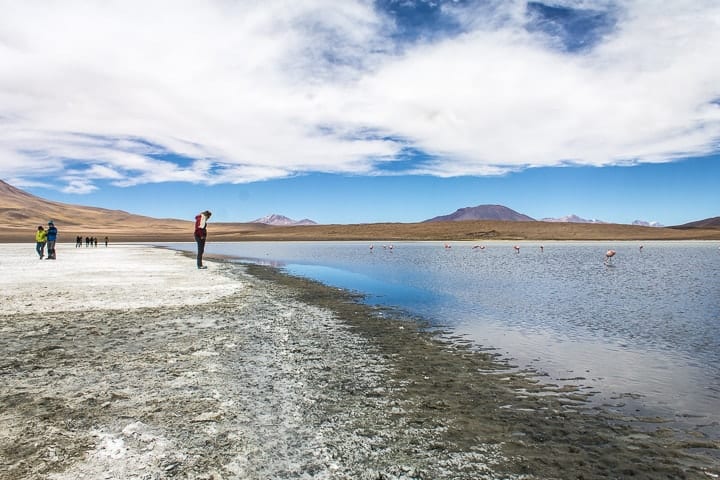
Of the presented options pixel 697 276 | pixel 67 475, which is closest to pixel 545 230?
pixel 697 276

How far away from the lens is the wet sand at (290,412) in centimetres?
485

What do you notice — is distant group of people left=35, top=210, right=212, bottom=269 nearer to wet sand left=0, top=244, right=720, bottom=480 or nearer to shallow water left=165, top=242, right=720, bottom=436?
shallow water left=165, top=242, right=720, bottom=436

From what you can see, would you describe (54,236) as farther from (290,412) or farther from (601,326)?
(601,326)

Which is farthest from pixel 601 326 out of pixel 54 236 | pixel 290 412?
pixel 54 236

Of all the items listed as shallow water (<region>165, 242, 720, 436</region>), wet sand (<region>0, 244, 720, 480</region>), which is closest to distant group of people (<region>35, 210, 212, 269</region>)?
shallow water (<region>165, 242, 720, 436</region>)

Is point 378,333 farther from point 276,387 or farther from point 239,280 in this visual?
point 239,280

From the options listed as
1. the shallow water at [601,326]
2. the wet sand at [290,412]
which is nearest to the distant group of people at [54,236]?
the shallow water at [601,326]

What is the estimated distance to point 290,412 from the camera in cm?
627

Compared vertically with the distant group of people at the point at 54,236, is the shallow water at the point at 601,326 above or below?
below

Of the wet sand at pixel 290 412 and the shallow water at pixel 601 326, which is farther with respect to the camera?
the shallow water at pixel 601 326

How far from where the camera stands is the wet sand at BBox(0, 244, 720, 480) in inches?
191

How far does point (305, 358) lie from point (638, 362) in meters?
6.77

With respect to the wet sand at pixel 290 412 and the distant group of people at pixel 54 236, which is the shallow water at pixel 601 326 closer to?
the wet sand at pixel 290 412

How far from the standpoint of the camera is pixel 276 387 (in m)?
7.28
